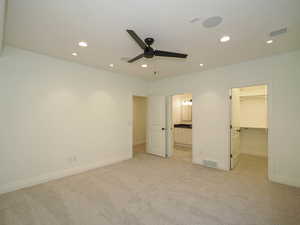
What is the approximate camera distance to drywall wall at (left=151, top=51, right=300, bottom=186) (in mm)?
3096

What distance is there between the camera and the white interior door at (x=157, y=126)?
5.28 meters

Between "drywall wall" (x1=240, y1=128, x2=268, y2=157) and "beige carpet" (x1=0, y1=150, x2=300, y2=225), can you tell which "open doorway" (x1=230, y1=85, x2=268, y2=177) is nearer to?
"drywall wall" (x1=240, y1=128, x2=268, y2=157)

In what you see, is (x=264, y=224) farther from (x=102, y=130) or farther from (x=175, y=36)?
(x=102, y=130)

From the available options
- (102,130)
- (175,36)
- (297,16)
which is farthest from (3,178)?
(297,16)

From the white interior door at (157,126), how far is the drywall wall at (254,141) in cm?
307

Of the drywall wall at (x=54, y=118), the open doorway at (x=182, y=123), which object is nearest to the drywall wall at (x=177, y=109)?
the open doorway at (x=182, y=123)

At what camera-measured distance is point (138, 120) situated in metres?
7.52

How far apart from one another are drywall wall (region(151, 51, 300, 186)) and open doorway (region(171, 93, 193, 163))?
1.72 meters

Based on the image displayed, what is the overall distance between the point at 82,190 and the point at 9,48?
3132mm

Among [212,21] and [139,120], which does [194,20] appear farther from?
[139,120]

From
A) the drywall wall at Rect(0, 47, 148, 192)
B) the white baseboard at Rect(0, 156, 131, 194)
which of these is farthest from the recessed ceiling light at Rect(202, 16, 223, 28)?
the white baseboard at Rect(0, 156, 131, 194)

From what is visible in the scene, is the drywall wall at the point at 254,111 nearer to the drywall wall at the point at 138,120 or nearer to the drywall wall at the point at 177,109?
the drywall wall at the point at 177,109

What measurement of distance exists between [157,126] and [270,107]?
3319 millimetres

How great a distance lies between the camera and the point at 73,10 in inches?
74.5
